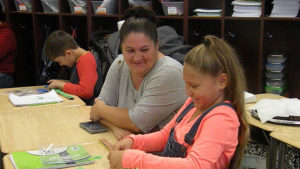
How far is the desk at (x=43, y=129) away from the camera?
65.8 inches

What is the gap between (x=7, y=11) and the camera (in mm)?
4805

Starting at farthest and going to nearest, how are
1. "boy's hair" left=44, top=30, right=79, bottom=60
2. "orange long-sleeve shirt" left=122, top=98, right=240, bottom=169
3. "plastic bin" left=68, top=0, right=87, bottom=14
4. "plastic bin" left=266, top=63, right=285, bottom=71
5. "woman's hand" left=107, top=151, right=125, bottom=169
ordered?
1. "plastic bin" left=68, top=0, right=87, bottom=14
2. "plastic bin" left=266, top=63, right=285, bottom=71
3. "boy's hair" left=44, top=30, right=79, bottom=60
4. "woman's hand" left=107, top=151, right=125, bottom=169
5. "orange long-sleeve shirt" left=122, top=98, right=240, bottom=169

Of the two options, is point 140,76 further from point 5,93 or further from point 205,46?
point 5,93

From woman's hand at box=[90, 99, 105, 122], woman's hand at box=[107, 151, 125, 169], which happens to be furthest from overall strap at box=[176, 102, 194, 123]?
woman's hand at box=[90, 99, 105, 122]

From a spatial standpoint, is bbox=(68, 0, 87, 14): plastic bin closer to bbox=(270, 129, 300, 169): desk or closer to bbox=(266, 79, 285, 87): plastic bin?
bbox=(266, 79, 285, 87): plastic bin

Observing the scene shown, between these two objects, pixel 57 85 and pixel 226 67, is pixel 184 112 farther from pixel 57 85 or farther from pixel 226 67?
pixel 57 85

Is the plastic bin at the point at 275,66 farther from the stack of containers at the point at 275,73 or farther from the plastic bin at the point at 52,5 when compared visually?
the plastic bin at the point at 52,5

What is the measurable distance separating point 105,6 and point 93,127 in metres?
2.06

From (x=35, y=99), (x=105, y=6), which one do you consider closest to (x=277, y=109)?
(x=35, y=99)

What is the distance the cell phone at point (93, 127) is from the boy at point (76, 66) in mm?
862

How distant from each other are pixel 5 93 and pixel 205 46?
6.61 feet

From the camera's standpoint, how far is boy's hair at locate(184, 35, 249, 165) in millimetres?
1225

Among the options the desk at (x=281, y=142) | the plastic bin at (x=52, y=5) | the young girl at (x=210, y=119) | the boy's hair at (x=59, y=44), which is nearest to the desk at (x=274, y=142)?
the desk at (x=281, y=142)

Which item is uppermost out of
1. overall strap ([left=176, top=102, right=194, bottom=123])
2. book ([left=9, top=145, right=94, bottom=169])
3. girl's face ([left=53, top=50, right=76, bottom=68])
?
girl's face ([left=53, top=50, right=76, bottom=68])
